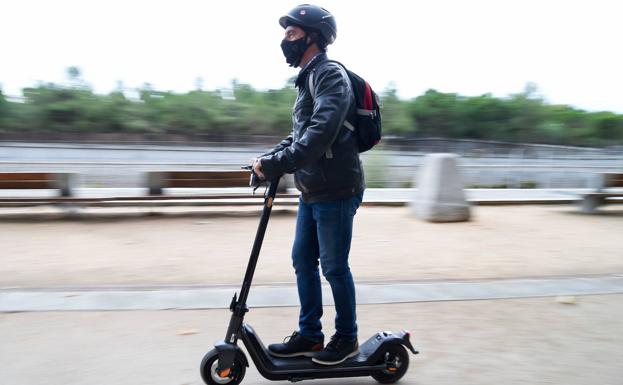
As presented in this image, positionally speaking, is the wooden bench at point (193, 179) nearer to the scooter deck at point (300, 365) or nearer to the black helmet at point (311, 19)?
the scooter deck at point (300, 365)

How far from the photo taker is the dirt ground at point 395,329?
3.02 m

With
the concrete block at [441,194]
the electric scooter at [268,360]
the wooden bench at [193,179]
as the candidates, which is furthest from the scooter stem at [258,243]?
the wooden bench at [193,179]

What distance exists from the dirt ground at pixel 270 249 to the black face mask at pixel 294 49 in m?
2.62

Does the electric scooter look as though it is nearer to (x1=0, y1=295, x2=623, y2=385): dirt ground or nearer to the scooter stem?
the scooter stem

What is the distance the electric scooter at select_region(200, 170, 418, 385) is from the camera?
2760 mm

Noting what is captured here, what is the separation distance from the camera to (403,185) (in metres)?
14.6

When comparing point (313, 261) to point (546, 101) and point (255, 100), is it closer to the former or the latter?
point (255, 100)

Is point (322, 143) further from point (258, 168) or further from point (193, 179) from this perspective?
point (193, 179)

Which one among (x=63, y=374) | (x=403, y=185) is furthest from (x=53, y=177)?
(x=403, y=185)

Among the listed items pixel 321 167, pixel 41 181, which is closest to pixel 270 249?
pixel 321 167

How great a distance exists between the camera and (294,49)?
2785 millimetres

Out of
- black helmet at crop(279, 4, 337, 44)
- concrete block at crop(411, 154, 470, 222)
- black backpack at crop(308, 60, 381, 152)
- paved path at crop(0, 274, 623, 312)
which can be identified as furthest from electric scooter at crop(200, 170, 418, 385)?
concrete block at crop(411, 154, 470, 222)

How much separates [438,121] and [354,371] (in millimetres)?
20304

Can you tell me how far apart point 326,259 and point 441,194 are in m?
5.40
